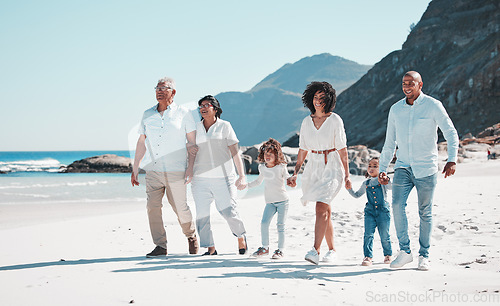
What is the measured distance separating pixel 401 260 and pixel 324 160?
1.32 m

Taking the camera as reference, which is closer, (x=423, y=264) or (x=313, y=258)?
(x=423, y=264)

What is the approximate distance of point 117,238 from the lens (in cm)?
684

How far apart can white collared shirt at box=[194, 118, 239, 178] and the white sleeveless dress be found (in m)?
1.12

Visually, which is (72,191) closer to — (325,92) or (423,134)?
(325,92)

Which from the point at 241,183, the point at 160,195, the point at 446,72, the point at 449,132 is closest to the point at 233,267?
the point at 241,183

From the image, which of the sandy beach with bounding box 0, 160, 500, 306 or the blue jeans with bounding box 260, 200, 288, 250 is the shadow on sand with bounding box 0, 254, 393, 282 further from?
the blue jeans with bounding box 260, 200, 288, 250

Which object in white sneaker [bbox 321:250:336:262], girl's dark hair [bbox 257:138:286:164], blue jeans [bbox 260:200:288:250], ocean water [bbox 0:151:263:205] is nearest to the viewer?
white sneaker [bbox 321:250:336:262]

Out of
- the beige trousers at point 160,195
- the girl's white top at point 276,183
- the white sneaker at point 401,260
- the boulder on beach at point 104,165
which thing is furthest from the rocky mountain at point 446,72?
the beige trousers at point 160,195

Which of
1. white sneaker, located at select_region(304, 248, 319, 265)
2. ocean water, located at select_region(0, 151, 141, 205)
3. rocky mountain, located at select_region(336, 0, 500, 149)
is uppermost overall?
rocky mountain, located at select_region(336, 0, 500, 149)

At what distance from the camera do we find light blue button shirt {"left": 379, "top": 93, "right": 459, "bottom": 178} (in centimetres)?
454

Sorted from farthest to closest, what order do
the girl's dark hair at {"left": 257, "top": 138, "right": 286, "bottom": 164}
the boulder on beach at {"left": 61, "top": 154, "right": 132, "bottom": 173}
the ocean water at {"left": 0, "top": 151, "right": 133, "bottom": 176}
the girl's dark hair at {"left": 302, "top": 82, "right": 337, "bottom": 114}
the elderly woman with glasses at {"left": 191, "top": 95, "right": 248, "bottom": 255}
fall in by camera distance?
the ocean water at {"left": 0, "top": 151, "right": 133, "bottom": 176} < the boulder on beach at {"left": 61, "top": 154, "right": 132, "bottom": 173} < the elderly woman with glasses at {"left": 191, "top": 95, "right": 248, "bottom": 255} < the girl's dark hair at {"left": 257, "top": 138, "right": 286, "bottom": 164} < the girl's dark hair at {"left": 302, "top": 82, "right": 337, "bottom": 114}

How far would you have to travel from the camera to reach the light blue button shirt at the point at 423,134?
454 cm

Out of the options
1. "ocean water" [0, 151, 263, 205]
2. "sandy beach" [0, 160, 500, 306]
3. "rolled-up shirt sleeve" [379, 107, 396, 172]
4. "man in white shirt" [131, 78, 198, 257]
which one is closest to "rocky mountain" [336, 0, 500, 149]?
"ocean water" [0, 151, 263, 205]

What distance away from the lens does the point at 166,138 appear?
5.62 m
